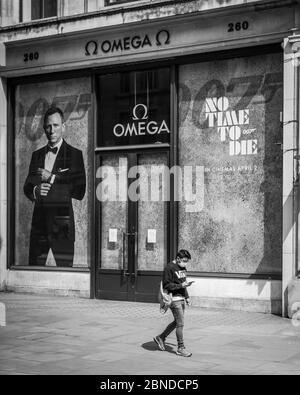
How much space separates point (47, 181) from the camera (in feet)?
55.4

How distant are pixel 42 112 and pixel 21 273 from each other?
3852 mm

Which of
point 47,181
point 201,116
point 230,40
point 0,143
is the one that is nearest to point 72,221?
point 47,181

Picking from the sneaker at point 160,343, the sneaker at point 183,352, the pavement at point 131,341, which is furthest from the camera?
the sneaker at point 160,343

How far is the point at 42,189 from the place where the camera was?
55.6 feet

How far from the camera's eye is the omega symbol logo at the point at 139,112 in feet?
51.1

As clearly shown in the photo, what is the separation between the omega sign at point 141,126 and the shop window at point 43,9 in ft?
10.8

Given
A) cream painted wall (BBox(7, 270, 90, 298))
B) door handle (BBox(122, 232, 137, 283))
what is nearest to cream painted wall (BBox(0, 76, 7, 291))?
cream painted wall (BBox(7, 270, 90, 298))

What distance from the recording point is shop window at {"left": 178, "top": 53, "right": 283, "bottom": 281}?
1407 centimetres

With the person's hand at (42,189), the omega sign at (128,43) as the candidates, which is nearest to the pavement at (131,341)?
the person's hand at (42,189)

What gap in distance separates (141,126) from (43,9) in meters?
3.99

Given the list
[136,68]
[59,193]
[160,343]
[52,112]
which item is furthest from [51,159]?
[160,343]

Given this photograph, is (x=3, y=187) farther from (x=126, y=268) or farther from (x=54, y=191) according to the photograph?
(x=126, y=268)

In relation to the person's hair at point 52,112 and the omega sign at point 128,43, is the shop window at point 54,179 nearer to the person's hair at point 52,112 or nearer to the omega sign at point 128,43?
the person's hair at point 52,112

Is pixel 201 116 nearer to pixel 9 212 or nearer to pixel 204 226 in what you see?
pixel 204 226
